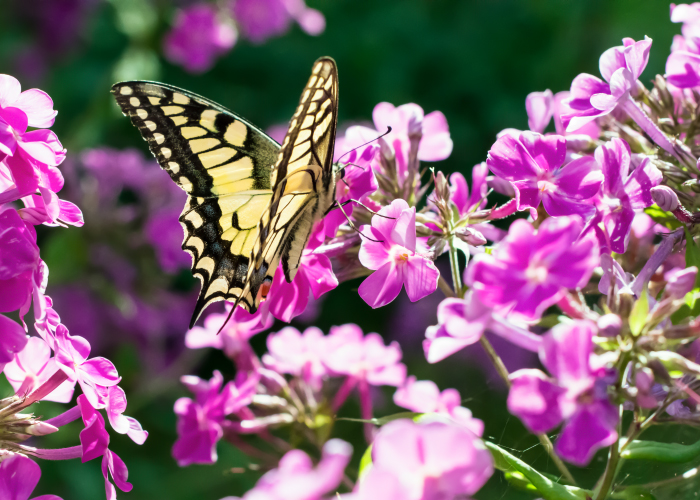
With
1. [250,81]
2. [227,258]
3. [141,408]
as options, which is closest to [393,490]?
[227,258]

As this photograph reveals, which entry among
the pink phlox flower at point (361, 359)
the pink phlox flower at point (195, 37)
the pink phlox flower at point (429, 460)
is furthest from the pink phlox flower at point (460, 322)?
the pink phlox flower at point (195, 37)

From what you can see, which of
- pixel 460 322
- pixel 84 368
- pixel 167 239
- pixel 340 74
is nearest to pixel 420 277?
pixel 460 322

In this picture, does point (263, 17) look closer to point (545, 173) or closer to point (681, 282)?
point (545, 173)

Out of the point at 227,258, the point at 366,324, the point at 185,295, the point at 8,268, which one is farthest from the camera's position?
the point at 366,324

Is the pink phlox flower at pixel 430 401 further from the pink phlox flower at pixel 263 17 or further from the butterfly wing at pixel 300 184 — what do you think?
the pink phlox flower at pixel 263 17

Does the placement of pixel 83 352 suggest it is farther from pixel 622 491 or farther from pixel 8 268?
pixel 622 491
